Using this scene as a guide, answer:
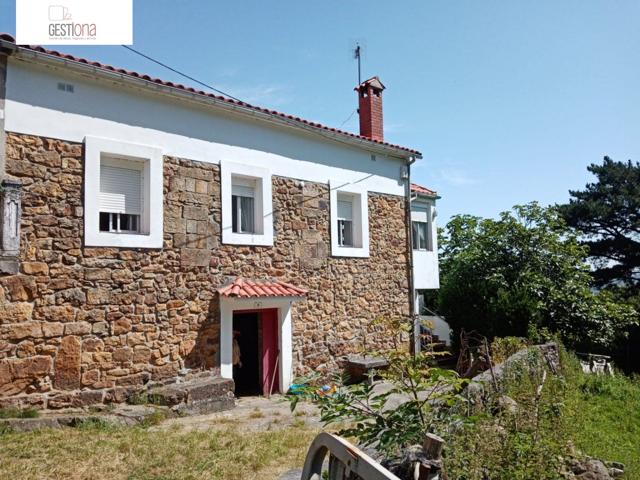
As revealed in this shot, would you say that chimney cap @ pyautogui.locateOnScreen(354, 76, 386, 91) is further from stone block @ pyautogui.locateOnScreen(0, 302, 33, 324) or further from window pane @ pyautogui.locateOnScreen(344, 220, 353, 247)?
stone block @ pyautogui.locateOnScreen(0, 302, 33, 324)

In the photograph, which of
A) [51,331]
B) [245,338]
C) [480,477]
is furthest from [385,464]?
[245,338]

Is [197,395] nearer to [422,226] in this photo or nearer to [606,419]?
[606,419]

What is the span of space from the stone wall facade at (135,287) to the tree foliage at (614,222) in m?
17.8

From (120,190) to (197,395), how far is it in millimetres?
3733

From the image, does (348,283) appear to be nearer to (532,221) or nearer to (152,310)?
(152,310)

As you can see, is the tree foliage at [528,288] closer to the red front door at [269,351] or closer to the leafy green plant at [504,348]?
the leafy green plant at [504,348]

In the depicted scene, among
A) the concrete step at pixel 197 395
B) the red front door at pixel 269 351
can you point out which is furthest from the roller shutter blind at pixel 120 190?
the red front door at pixel 269 351

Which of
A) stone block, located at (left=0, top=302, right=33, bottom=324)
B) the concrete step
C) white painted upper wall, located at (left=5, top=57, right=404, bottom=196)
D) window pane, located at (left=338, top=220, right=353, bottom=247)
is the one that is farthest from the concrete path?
white painted upper wall, located at (left=5, top=57, right=404, bottom=196)

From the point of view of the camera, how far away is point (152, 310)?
847 cm

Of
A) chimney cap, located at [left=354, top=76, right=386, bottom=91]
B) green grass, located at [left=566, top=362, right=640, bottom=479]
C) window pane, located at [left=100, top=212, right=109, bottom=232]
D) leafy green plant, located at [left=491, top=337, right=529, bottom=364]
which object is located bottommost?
green grass, located at [left=566, top=362, right=640, bottom=479]

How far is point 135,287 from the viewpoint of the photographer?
827 centimetres

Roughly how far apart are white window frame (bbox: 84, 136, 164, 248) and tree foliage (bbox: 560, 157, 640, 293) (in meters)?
22.0

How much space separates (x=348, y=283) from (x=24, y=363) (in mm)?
6825

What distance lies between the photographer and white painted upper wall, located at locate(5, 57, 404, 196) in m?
7.44
